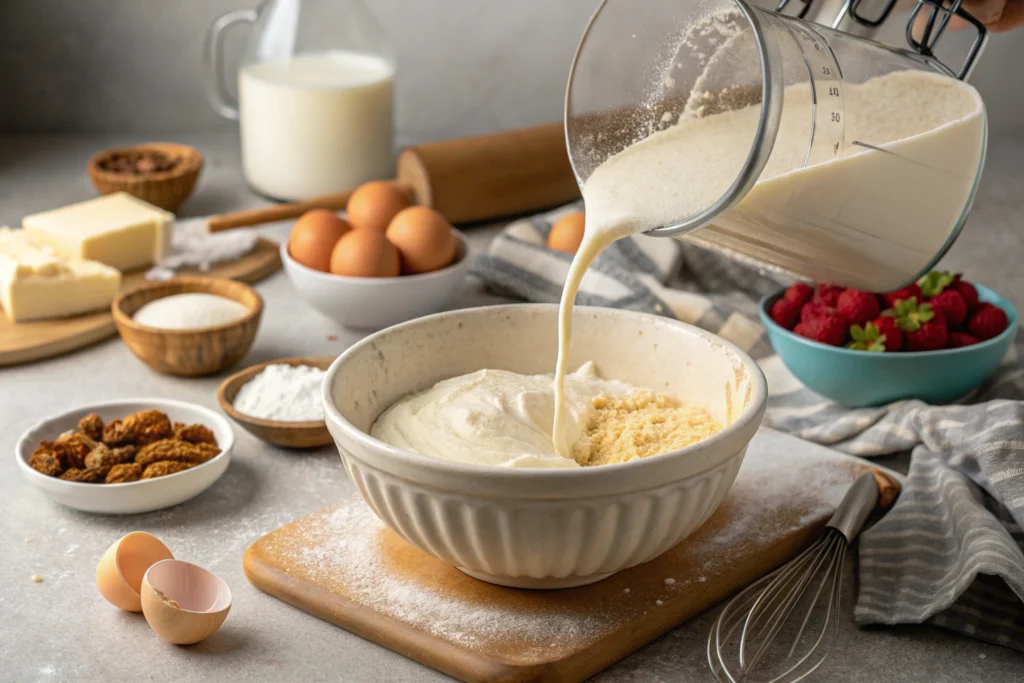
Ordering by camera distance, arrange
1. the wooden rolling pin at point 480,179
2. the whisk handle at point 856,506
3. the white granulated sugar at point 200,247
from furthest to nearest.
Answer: the wooden rolling pin at point 480,179 < the white granulated sugar at point 200,247 < the whisk handle at point 856,506

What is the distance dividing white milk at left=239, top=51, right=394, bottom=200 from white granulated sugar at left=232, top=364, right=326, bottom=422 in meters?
0.85

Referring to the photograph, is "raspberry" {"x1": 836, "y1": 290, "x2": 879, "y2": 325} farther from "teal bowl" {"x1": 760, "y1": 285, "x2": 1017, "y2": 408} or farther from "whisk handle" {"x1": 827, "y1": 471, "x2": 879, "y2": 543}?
"whisk handle" {"x1": 827, "y1": 471, "x2": 879, "y2": 543}

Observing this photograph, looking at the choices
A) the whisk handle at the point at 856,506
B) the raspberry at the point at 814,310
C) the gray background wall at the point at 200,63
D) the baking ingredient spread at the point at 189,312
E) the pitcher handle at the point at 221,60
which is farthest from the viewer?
the gray background wall at the point at 200,63

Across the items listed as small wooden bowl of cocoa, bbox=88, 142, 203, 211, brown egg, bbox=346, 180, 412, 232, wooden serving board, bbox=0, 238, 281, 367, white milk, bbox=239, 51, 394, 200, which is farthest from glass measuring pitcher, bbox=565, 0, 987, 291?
small wooden bowl of cocoa, bbox=88, 142, 203, 211

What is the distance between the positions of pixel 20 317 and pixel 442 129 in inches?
52.3

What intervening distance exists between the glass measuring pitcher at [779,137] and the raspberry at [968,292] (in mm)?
310

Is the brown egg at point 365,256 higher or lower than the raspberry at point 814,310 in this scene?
lower

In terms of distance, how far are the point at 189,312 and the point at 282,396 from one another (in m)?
0.26

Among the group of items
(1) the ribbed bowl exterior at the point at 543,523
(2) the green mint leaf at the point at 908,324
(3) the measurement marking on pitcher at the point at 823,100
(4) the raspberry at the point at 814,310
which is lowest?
(1) the ribbed bowl exterior at the point at 543,523

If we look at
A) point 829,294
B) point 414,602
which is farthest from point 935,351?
point 414,602

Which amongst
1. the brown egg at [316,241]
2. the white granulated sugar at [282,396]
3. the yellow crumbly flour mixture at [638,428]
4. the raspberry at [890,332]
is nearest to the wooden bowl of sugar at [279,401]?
the white granulated sugar at [282,396]

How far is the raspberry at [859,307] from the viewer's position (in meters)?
1.39

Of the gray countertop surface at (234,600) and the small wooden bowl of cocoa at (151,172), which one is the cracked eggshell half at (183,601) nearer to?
the gray countertop surface at (234,600)

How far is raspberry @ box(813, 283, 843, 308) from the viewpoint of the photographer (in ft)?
4.71
